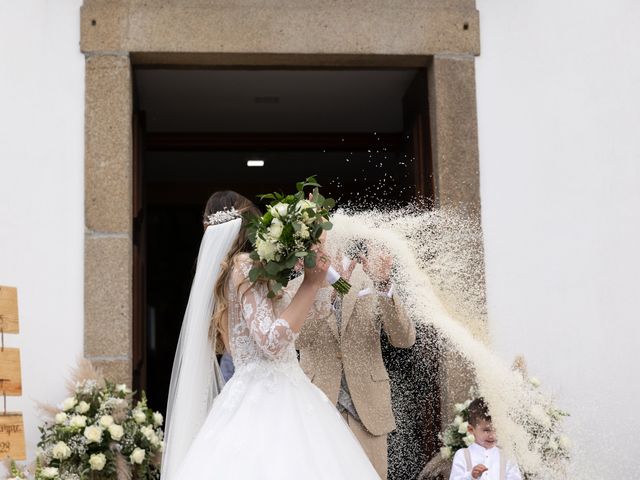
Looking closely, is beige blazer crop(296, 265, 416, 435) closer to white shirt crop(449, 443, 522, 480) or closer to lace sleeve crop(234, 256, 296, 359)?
white shirt crop(449, 443, 522, 480)

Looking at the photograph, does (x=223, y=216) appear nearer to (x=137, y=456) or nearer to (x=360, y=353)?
(x=360, y=353)

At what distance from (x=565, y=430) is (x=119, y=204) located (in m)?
2.93

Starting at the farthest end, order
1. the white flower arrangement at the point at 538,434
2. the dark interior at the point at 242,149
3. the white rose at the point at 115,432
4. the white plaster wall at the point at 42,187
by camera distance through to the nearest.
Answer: the dark interior at the point at 242,149 < the white plaster wall at the point at 42,187 < the white flower arrangement at the point at 538,434 < the white rose at the point at 115,432

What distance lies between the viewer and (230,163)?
9844 mm

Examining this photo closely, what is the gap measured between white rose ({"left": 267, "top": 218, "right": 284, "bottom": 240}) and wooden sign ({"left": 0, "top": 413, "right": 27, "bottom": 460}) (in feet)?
5.79

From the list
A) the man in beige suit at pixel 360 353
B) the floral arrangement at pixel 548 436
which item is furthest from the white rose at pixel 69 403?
the floral arrangement at pixel 548 436

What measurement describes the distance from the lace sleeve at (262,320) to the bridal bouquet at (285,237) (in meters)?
0.07

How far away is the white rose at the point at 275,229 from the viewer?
3.92 meters

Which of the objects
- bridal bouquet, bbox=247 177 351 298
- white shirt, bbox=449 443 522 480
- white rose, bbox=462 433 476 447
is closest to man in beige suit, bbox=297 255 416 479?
white shirt, bbox=449 443 522 480

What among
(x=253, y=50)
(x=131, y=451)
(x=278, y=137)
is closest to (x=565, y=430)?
(x=131, y=451)

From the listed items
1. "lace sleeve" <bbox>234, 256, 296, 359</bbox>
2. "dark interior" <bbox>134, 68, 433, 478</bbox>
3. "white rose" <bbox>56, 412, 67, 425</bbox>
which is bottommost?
"white rose" <bbox>56, 412, 67, 425</bbox>

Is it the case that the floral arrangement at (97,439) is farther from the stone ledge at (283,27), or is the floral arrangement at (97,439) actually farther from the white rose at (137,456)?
the stone ledge at (283,27)

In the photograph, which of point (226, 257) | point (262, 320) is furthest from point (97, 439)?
point (262, 320)

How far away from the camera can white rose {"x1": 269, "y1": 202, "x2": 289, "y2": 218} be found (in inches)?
156
